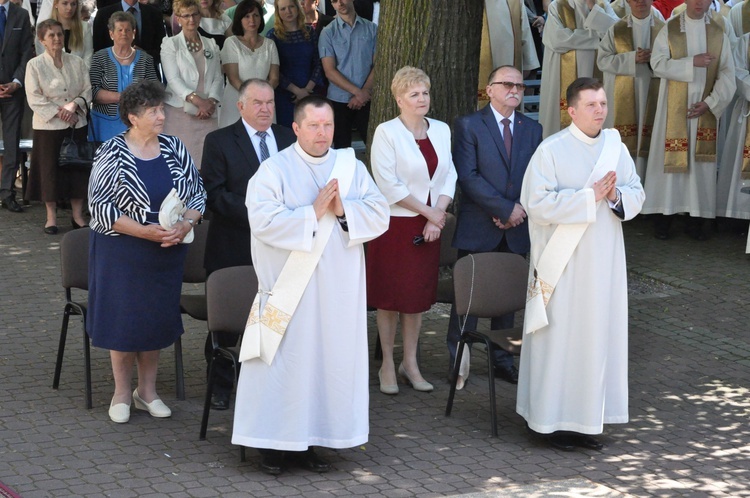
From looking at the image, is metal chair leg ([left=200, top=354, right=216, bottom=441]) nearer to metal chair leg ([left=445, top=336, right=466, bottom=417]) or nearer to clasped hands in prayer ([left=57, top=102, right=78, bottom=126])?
metal chair leg ([left=445, top=336, right=466, bottom=417])

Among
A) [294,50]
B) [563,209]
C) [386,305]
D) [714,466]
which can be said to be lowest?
[714,466]

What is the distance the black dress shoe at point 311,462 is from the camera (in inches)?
249

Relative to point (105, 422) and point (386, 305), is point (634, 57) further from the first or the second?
point (105, 422)

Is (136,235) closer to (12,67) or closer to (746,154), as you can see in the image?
(12,67)

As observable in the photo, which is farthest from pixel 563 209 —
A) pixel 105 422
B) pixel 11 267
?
pixel 11 267

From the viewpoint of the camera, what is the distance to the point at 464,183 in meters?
7.79

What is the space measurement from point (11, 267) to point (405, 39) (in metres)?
3.83

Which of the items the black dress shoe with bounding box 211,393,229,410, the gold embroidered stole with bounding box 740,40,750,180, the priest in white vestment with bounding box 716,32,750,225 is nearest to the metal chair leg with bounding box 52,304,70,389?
the black dress shoe with bounding box 211,393,229,410

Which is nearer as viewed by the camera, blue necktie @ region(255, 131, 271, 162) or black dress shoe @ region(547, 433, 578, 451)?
black dress shoe @ region(547, 433, 578, 451)

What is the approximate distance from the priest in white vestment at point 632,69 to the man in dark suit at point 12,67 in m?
5.61

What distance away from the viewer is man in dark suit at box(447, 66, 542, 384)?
7.74 meters

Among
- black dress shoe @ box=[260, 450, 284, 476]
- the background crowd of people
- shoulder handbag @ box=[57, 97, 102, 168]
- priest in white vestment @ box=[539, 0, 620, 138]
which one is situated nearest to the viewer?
black dress shoe @ box=[260, 450, 284, 476]

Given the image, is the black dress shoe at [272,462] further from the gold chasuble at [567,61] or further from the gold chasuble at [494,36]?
the gold chasuble at [567,61]

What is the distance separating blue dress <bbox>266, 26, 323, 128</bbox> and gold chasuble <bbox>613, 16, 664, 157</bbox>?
9.67 ft
